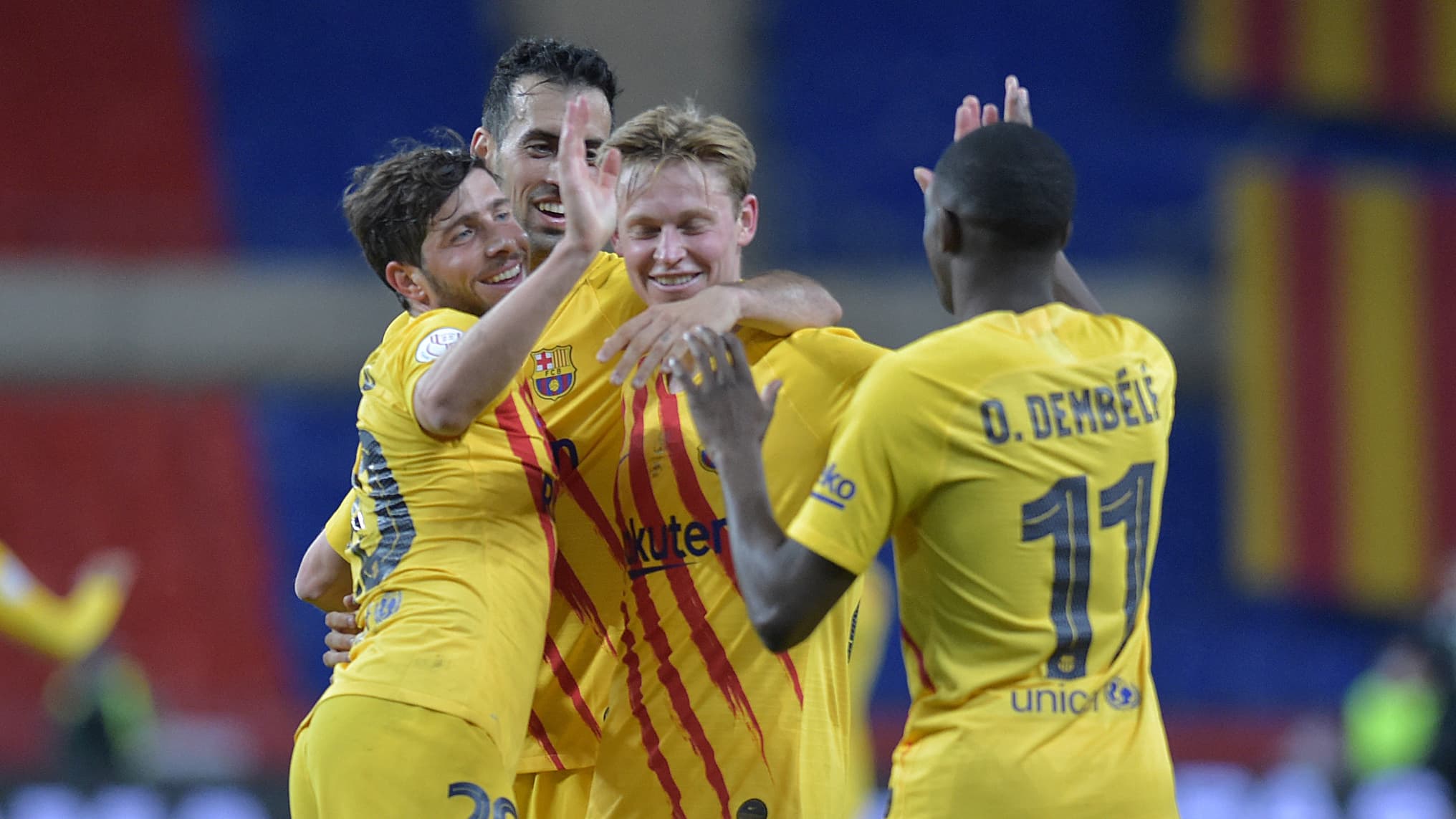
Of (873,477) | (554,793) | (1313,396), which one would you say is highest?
(873,477)

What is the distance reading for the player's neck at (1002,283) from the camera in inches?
134

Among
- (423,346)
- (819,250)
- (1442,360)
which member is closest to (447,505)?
(423,346)

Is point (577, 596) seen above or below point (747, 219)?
below

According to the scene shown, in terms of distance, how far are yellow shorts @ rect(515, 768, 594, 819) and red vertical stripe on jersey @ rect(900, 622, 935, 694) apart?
1.28 meters

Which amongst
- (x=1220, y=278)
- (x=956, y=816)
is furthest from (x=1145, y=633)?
(x=1220, y=278)

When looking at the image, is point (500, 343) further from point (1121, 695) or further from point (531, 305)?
point (1121, 695)

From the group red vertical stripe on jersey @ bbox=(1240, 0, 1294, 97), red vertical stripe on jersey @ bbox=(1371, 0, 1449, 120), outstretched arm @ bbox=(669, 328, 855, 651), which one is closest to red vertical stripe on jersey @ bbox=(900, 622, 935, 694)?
outstretched arm @ bbox=(669, 328, 855, 651)

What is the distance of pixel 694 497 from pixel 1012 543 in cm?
111

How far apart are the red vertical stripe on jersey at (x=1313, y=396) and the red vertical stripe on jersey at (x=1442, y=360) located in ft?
2.67

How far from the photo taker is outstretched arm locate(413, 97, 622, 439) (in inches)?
145

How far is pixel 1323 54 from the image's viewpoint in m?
16.7

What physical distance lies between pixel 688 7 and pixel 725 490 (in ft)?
44.7

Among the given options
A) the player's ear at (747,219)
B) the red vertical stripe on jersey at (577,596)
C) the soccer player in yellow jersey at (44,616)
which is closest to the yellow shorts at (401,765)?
Answer: the red vertical stripe on jersey at (577,596)

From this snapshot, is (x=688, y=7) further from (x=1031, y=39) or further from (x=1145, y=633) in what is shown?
(x=1145, y=633)
